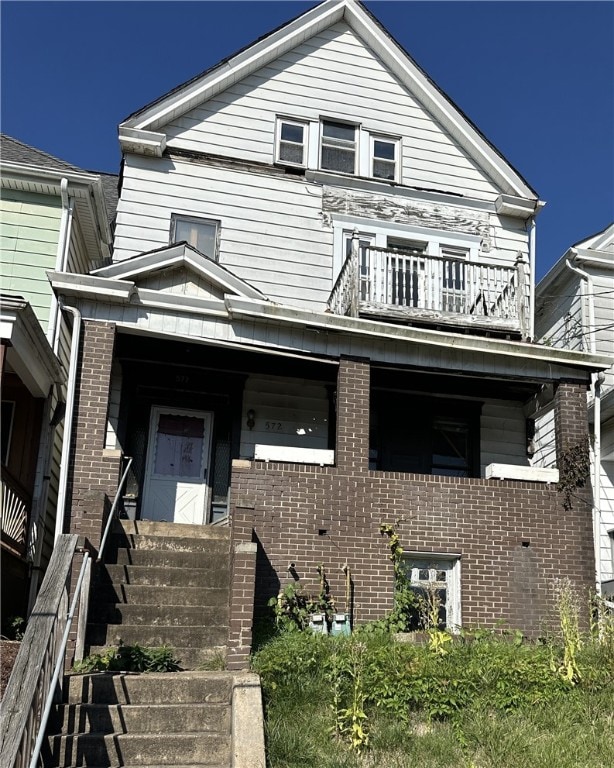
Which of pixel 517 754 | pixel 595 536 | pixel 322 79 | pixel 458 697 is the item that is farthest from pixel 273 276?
pixel 517 754

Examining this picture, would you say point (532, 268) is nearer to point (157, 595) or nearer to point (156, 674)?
point (157, 595)

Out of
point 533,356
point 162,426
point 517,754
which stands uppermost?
point 533,356

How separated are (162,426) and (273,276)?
301 centimetres

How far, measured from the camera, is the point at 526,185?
50.4 feet

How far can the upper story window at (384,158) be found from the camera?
49.5 ft

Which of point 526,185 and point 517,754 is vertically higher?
point 526,185

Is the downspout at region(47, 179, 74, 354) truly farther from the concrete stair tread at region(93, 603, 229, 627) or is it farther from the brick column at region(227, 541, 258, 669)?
the brick column at region(227, 541, 258, 669)

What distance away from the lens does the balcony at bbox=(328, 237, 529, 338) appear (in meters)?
12.5

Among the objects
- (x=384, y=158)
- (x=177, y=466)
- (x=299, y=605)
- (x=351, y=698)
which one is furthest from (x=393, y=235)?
(x=351, y=698)

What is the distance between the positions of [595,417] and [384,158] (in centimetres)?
606

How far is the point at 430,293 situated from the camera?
12750 mm

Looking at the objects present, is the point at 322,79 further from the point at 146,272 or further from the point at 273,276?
the point at 146,272

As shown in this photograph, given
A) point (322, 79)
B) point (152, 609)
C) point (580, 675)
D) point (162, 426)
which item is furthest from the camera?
point (322, 79)

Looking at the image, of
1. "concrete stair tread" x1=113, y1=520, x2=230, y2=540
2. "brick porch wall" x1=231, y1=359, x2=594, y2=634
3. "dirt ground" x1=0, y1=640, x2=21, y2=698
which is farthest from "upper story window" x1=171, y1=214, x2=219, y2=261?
"dirt ground" x1=0, y1=640, x2=21, y2=698
